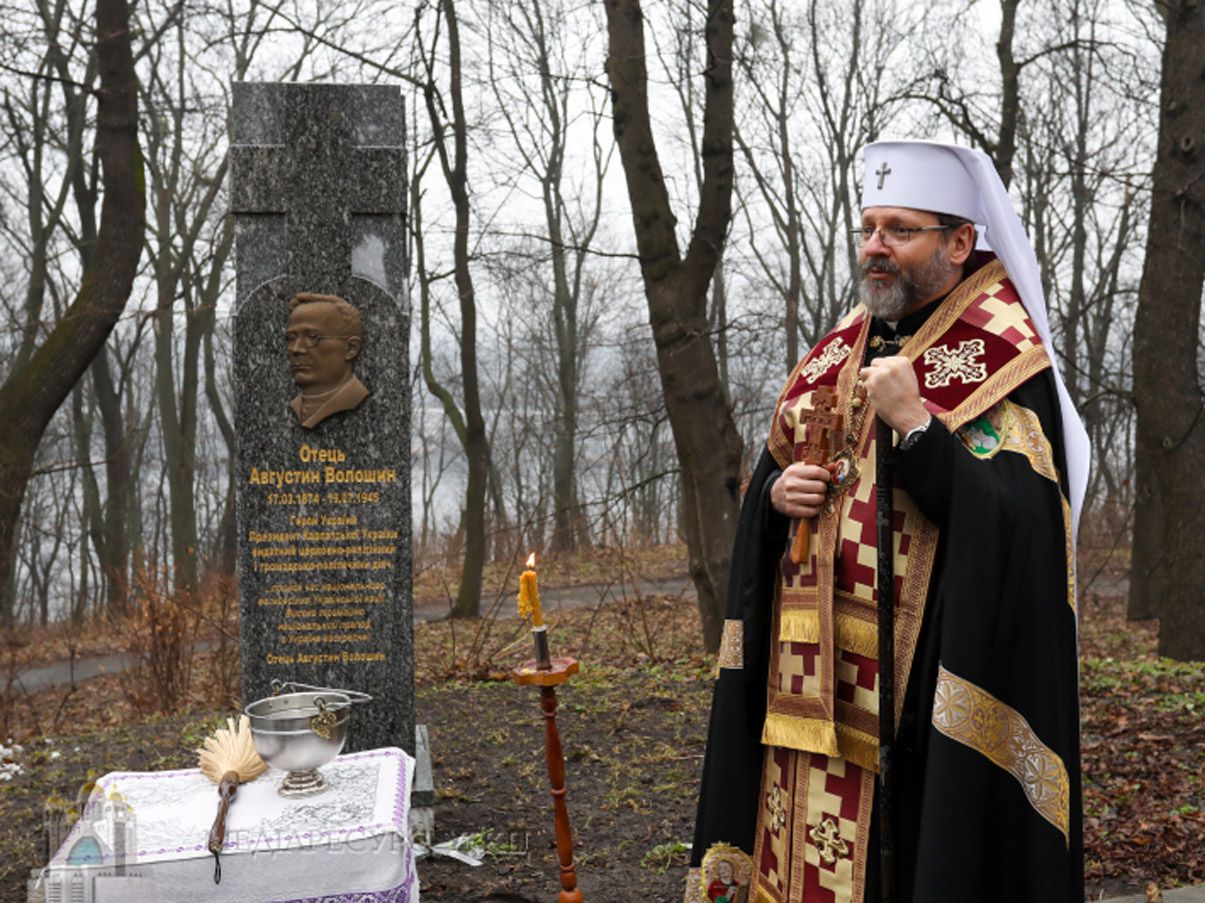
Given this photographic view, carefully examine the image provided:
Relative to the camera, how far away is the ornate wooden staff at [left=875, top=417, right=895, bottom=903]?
112 inches

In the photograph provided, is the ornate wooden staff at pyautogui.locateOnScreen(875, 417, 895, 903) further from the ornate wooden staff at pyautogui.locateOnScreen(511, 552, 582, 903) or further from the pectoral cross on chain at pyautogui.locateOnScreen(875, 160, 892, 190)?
the ornate wooden staff at pyautogui.locateOnScreen(511, 552, 582, 903)

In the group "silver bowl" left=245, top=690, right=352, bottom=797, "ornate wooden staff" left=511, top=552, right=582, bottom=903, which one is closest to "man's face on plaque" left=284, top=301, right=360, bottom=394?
"silver bowl" left=245, top=690, right=352, bottom=797

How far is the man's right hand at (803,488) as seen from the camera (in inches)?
120

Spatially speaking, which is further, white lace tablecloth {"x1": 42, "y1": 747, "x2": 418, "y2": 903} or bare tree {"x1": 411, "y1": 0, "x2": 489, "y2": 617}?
bare tree {"x1": 411, "y1": 0, "x2": 489, "y2": 617}

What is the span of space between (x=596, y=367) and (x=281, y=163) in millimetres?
39826

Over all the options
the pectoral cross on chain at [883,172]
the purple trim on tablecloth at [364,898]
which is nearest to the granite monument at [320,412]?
the purple trim on tablecloth at [364,898]

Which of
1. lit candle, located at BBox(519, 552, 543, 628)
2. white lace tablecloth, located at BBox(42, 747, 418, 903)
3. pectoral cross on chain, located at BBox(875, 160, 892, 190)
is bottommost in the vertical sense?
white lace tablecloth, located at BBox(42, 747, 418, 903)

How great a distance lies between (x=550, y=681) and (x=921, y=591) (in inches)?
41.0

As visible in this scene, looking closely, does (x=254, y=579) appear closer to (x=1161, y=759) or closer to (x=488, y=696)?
(x=488, y=696)

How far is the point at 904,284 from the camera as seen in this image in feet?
9.90

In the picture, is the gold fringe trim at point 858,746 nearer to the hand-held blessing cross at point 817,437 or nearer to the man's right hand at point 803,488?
the hand-held blessing cross at point 817,437

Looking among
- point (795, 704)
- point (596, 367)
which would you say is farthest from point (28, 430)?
point (596, 367)

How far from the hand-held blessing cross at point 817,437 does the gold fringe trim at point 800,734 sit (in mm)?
421

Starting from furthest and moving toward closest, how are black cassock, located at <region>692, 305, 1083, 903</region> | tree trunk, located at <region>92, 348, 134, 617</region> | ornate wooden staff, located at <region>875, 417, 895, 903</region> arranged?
tree trunk, located at <region>92, 348, 134, 617</region>, ornate wooden staff, located at <region>875, 417, 895, 903</region>, black cassock, located at <region>692, 305, 1083, 903</region>
